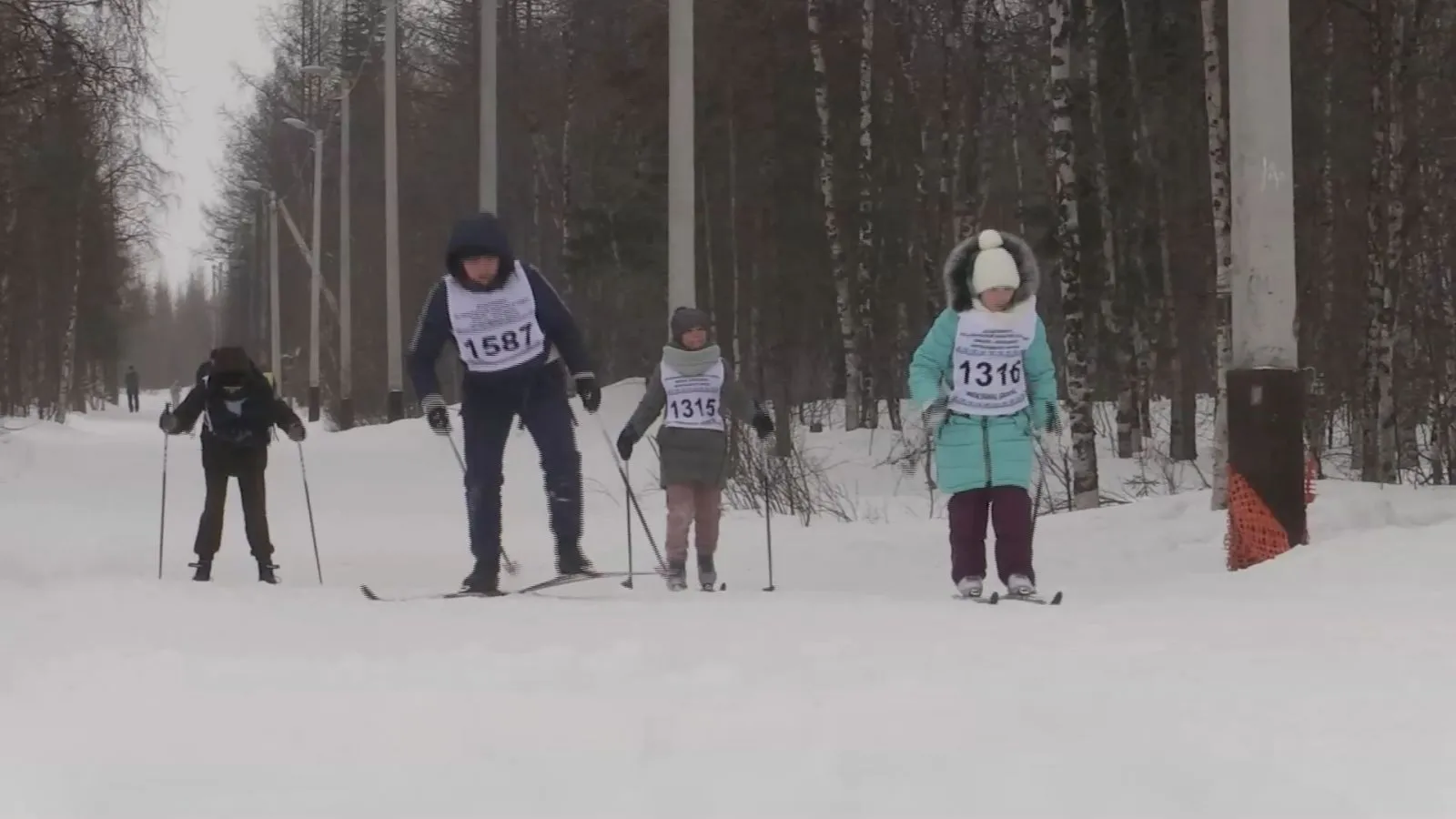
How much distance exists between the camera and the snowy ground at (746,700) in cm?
323

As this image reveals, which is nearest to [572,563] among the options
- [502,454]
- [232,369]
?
[502,454]

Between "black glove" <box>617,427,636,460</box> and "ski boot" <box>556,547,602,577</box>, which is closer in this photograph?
"ski boot" <box>556,547,602,577</box>

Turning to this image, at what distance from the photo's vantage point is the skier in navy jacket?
263 inches

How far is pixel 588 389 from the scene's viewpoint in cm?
683

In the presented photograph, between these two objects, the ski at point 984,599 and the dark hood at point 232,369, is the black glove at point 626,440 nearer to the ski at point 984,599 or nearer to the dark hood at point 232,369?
the ski at point 984,599

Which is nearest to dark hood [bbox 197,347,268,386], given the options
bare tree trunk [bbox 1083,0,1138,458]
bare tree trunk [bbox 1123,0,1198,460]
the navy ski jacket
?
the navy ski jacket

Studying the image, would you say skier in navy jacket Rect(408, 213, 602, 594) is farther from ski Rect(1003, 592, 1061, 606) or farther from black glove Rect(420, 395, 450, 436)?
ski Rect(1003, 592, 1061, 606)

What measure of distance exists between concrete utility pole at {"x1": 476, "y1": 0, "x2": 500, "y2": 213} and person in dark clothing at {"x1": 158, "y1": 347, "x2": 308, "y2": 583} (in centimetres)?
815

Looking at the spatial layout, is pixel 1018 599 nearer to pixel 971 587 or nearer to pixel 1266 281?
pixel 971 587

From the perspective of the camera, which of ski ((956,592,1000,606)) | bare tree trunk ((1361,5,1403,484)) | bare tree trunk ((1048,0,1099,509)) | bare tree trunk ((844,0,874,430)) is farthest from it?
bare tree trunk ((844,0,874,430))

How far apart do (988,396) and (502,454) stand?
90.0 inches

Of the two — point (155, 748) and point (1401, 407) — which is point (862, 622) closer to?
point (155, 748)

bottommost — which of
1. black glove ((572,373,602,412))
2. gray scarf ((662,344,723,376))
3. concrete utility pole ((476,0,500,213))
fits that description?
black glove ((572,373,602,412))

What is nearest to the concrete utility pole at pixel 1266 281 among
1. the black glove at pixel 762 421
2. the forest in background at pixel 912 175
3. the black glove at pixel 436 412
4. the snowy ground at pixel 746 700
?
the snowy ground at pixel 746 700
